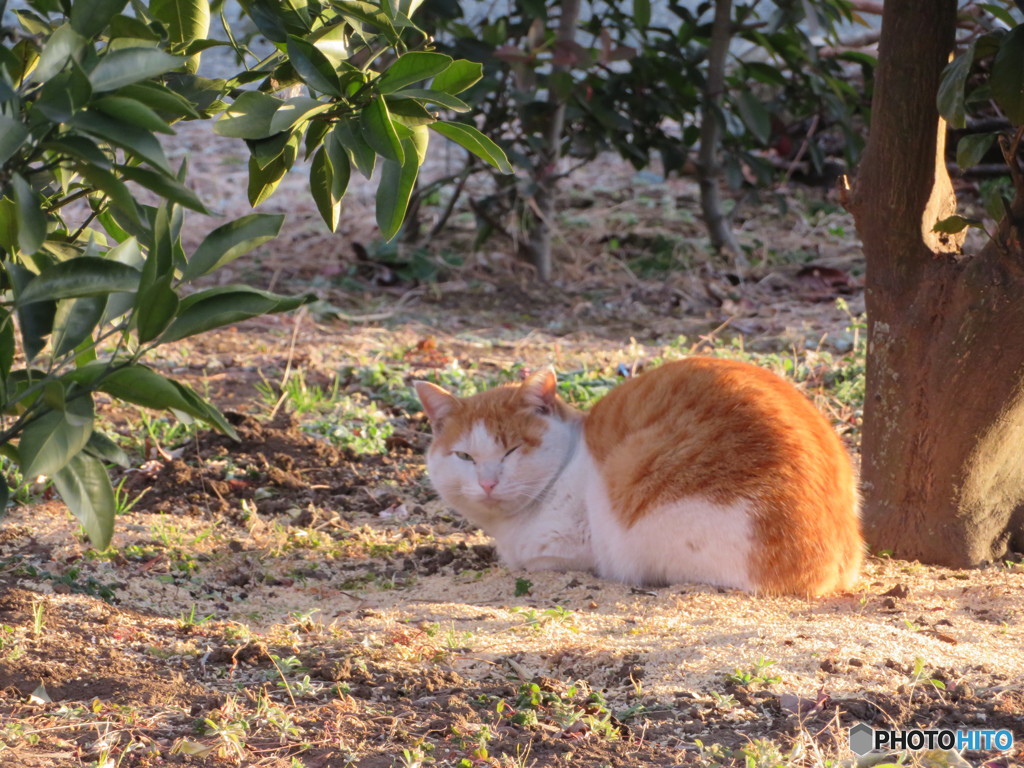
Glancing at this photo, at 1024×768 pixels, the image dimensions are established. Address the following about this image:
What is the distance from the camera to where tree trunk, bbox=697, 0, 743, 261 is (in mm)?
6262

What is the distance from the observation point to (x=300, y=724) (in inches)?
79.8

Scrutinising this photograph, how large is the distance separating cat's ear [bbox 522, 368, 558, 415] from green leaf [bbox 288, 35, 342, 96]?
Answer: 1.67 metres

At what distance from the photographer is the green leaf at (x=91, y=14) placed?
1525mm

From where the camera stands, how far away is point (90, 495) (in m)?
1.59

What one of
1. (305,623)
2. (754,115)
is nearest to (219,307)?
(305,623)

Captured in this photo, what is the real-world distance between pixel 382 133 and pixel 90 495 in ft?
2.53

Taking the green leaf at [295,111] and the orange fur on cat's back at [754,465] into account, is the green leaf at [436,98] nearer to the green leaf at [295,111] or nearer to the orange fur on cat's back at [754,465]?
the green leaf at [295,111]

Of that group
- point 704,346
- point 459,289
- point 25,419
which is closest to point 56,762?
point 25,419

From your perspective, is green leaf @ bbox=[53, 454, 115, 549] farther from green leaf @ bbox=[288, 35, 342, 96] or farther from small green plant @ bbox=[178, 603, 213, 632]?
small green plant @ bbox=[178, 603, 213, 632]

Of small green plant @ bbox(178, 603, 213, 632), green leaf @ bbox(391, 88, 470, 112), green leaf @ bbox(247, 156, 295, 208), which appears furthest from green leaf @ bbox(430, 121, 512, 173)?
small green plant @ bbox(178, 603, 213, 632)

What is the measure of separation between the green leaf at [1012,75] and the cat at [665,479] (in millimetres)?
978

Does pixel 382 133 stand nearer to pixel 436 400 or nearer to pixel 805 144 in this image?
pixel 436 400

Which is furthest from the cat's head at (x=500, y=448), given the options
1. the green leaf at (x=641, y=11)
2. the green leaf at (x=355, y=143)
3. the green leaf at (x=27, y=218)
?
the green leaf at (x=641, y=11)

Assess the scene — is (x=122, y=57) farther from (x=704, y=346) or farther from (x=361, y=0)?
(x=704, y=346)
